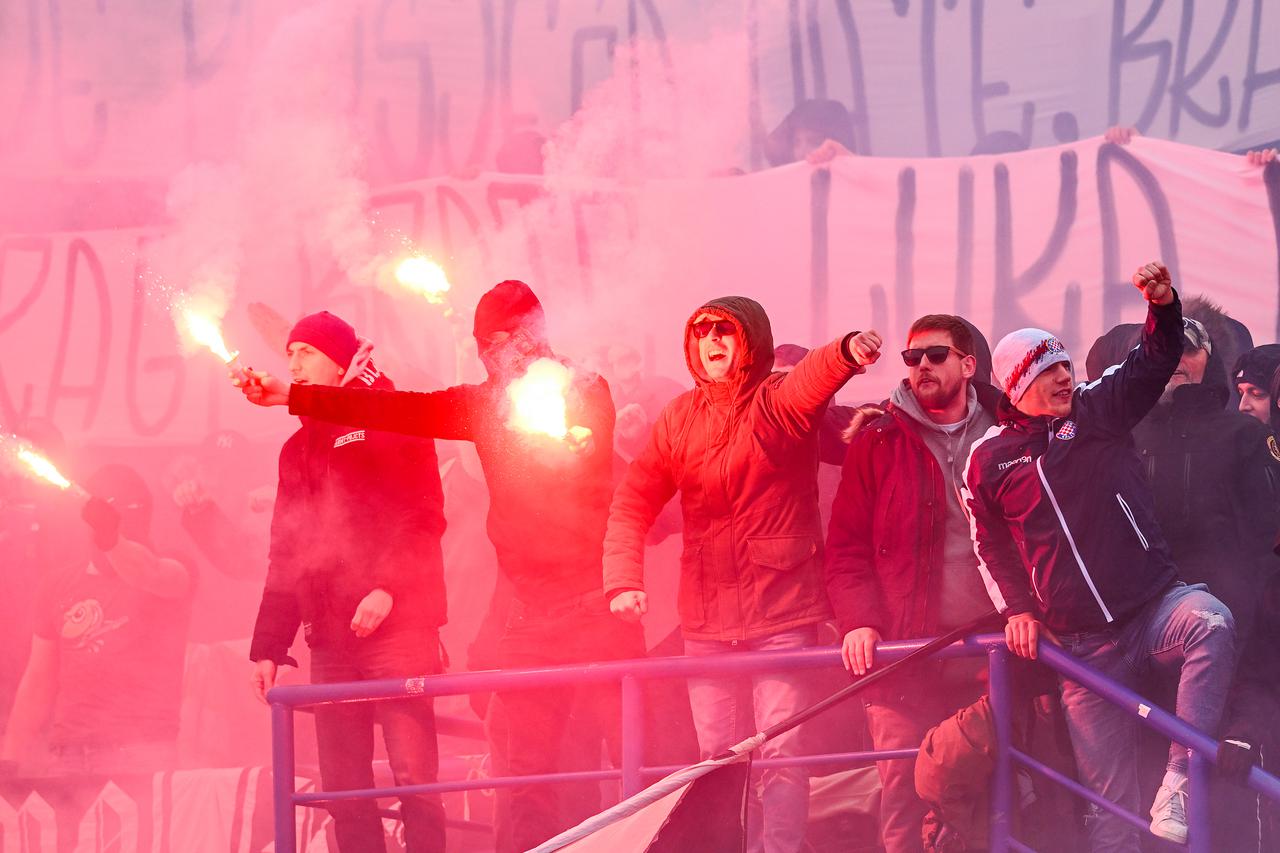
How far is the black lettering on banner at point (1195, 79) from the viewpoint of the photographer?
5.13m

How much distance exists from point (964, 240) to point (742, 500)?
6.85 ft

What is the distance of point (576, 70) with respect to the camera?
5.73m

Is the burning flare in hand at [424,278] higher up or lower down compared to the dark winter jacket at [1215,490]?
higher up

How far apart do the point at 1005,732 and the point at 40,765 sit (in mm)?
4108

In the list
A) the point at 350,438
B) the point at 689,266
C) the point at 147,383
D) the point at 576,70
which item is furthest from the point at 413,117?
the point at 350,438

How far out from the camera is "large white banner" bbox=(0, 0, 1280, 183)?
5211 mm

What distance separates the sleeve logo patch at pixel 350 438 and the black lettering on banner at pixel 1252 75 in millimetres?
3650

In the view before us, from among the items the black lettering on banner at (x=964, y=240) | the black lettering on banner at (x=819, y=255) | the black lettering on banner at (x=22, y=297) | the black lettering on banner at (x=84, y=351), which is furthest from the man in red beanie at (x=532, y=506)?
the black lettering on banner at (x=22, y=297)

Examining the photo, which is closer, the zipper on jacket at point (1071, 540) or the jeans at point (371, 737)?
the zipper on jacket at point (1071, 540)

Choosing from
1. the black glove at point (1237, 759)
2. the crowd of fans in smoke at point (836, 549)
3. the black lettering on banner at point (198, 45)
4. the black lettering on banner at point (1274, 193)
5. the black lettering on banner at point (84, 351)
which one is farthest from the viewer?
the black lettering on banner at point (198, 45)

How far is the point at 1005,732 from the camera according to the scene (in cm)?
336

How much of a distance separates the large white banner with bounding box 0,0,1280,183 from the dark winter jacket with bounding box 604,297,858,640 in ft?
6.69

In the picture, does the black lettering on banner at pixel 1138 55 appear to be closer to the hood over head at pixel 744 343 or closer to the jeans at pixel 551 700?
the hood over head at pixel 744 343

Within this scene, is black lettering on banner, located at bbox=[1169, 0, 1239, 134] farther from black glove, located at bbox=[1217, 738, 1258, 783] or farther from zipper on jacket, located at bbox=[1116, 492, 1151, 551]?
black glove, located at bbox=[1217, 738, 1258, 783]
